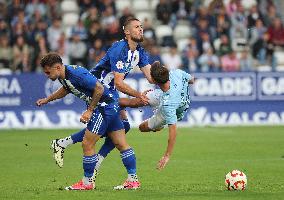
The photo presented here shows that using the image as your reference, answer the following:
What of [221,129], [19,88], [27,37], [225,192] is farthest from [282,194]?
[27,37]

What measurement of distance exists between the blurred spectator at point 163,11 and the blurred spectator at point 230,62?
2833 millimetres

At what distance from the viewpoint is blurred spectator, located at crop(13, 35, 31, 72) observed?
25.6 metres

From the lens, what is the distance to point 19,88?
955 inches

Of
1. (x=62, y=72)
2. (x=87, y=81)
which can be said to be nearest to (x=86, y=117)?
(x=87, y=81)

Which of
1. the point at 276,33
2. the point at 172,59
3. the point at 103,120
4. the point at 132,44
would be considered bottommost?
the point at 172,59

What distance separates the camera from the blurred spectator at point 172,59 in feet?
84.4

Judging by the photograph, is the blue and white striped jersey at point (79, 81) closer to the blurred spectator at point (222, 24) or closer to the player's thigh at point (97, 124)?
the player's thigh at point (97, 124)

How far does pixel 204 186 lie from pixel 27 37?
46.7 ft

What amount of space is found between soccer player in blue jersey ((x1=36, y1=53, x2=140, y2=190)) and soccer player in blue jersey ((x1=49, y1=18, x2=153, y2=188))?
24 centimetres

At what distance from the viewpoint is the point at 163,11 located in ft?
91.9

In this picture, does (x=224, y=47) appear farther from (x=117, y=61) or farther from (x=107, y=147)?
(x=117, y=61)

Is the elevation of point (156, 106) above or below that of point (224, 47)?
above

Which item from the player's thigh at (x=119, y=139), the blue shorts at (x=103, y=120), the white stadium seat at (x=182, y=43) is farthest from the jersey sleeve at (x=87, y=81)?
the white stadium seat at (x=182, y=43)

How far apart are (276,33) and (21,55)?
7556mm
